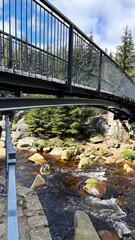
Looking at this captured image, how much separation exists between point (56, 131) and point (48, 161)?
4.84 metres

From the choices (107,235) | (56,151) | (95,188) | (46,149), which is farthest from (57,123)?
(107,235)

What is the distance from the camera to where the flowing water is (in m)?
5.43

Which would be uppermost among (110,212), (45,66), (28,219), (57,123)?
(45,66)

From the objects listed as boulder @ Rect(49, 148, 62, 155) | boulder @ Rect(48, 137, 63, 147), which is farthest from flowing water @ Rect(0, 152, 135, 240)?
boulder @ Rect(48, 137, 63, 147)

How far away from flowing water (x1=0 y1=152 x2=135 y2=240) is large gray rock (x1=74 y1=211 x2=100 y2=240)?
696 millimetres

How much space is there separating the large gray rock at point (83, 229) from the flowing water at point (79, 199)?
2.28 ft

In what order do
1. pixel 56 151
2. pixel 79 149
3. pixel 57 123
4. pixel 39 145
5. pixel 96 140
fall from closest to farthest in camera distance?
pixel 56 151
pixel 79 149
pixel 39 145
pixel 57 123
pixel 96 140

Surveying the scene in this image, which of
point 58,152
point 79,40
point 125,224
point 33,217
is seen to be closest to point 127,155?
point 58,152

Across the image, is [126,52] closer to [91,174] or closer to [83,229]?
[91,174]

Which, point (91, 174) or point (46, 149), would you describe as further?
point (46, 149)

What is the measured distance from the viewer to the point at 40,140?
1551 centimetres

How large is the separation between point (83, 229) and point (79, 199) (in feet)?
9.07

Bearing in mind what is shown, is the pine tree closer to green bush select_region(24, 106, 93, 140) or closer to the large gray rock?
green bush select_region(24, 106, 93, 140)

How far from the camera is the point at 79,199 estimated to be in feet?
22.6
